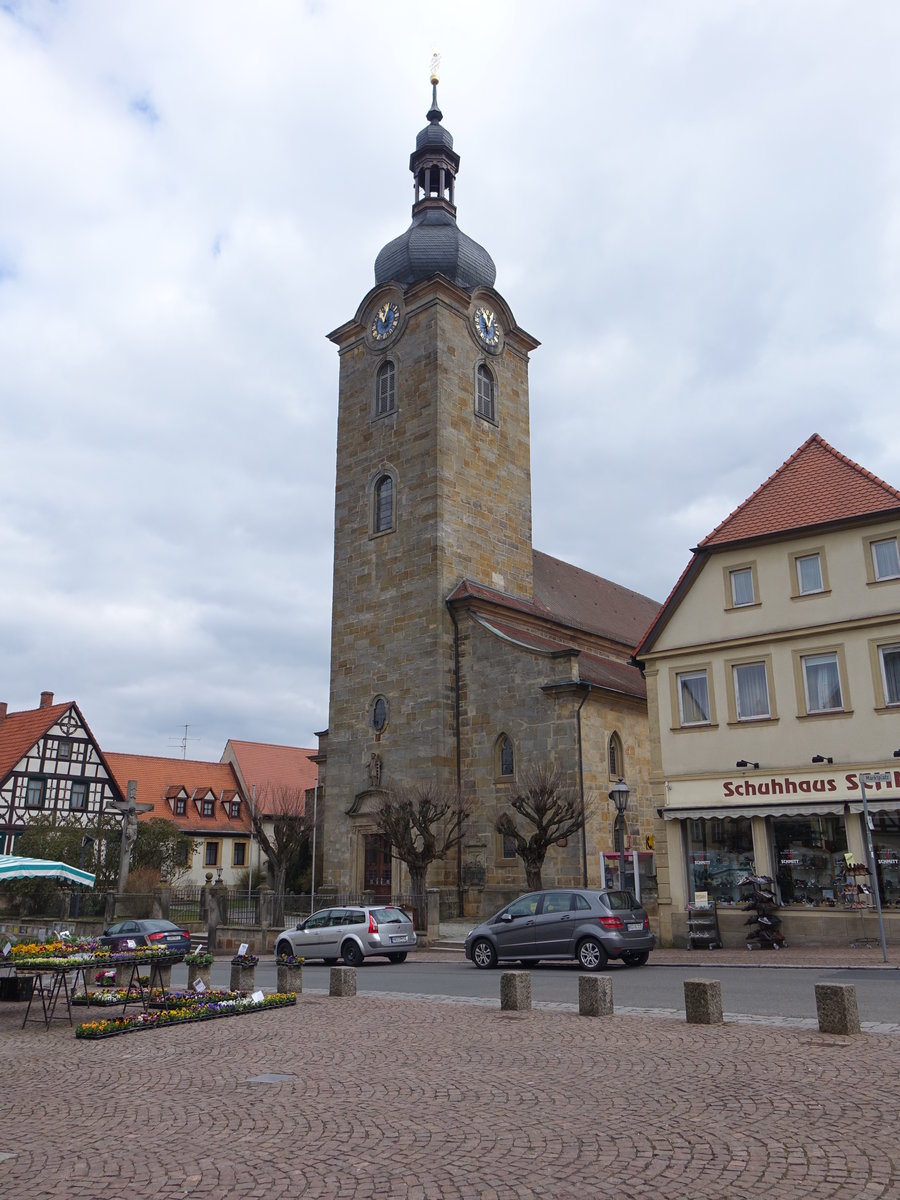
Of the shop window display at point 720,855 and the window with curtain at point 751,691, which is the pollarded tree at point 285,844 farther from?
the window with curtain at point 751,691

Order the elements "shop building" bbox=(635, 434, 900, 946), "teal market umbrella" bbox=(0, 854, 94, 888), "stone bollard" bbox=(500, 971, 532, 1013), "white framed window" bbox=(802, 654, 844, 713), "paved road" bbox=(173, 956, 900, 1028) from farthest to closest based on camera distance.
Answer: "white framed window" bbox=(802, 654, 844, 713)
"shop building" bbox=(635, 434, 900, 946)
"teal market umbrella" bbox=(0, 854, 94, 888)
"stone bollard" bbox=(500, 971, 532, 1013)
"paved road" bbox=(173, 956, 900, 1028)

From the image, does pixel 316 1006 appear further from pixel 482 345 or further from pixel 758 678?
pixel 482 345

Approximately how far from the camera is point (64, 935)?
16.3 meters

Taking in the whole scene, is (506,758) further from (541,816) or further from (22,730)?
(22,730)

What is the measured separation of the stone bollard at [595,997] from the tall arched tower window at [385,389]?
1063 inches

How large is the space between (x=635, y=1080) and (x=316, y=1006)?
6.90 m

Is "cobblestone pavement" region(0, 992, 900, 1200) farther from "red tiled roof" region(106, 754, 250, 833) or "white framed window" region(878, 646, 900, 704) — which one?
"red tiled roof" region(106, 754, 250, 833)

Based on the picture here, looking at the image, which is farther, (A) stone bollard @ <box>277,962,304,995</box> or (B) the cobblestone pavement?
(A) stone bollard @ <box>277,962,304,995</box>

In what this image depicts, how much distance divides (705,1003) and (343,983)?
614 cm

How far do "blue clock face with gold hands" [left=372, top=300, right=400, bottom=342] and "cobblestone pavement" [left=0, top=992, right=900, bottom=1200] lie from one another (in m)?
29.4

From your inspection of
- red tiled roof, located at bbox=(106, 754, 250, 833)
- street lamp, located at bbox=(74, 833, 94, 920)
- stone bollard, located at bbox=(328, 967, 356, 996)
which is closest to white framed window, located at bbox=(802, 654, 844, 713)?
stone bollard, located at bbox=(328, 967, 356, 996)

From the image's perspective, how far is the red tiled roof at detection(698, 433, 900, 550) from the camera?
21688 millimetres

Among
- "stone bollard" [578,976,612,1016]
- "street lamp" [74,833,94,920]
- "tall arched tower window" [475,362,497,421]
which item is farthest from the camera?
"tall arched tower window" [475,362,497,421]

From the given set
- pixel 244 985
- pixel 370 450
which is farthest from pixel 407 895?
pixel 370 450
